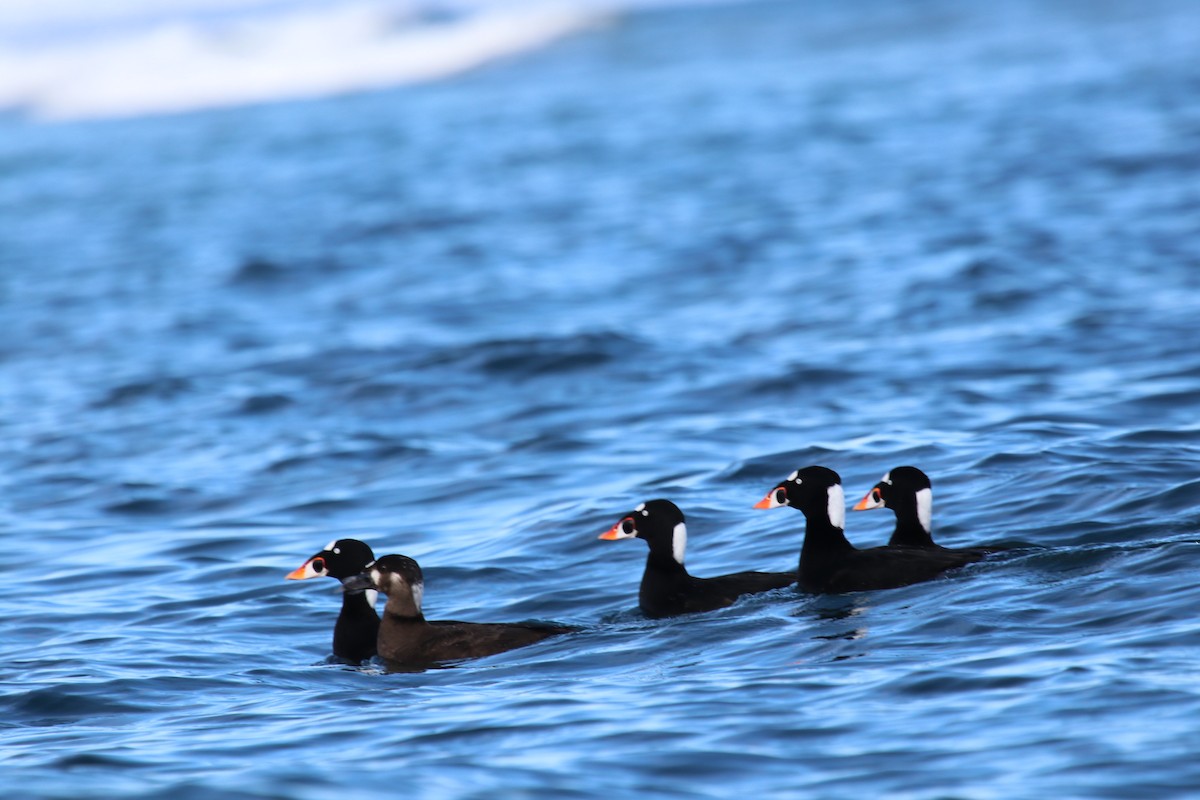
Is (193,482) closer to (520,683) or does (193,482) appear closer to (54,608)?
(54,608)

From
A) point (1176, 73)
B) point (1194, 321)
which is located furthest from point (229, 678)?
point (1176, 73)

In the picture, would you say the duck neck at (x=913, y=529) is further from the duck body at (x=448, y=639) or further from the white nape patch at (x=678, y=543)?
the duck body at (x=448, y=639)

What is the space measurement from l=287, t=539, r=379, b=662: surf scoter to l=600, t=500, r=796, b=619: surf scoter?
1.40 metres

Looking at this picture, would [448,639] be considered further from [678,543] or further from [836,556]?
[836,556]

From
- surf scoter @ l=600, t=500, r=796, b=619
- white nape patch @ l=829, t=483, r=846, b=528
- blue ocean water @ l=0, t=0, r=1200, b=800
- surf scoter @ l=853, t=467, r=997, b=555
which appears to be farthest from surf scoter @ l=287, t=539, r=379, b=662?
surf scoter @ l=853, t=467, r=997, b=555

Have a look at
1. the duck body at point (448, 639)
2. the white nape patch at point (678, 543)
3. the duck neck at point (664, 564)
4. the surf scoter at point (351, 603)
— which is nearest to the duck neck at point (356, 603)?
the surf scoter at point (351, 603)

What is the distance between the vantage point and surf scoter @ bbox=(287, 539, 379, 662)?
10008 millimetres

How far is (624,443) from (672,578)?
472 cm

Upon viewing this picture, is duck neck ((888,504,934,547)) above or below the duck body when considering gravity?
above

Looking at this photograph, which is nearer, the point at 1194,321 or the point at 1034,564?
the point at 1034,564

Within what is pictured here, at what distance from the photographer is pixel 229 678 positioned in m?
9.38

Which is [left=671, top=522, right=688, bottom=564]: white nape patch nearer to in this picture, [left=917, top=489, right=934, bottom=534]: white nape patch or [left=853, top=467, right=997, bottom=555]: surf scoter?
[left=853, top=467, right=997, bottom=555]: surf scoter

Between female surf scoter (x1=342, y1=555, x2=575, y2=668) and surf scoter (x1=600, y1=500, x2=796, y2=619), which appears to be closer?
female surf scoter (x1=342, y1=555, x2=575, y2=668)

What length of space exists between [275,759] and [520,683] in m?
1.53
